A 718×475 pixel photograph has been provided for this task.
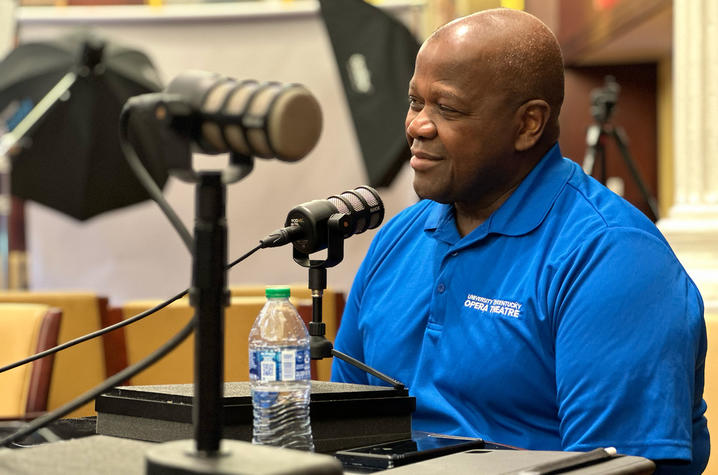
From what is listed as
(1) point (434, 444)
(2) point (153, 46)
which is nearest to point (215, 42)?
(2) point (153, 46)

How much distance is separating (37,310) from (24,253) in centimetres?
620

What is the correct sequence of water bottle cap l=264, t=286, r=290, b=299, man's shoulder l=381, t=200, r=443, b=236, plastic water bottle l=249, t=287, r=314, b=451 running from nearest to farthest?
plastic water bottle l=249, t=287, r=314, b=451 < water bottle cap l=264, t=286, r=290, b=299 < man's shoulder l=381, t=200, r=443, b=236

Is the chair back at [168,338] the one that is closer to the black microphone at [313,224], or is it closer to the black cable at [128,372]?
the black microphone at [313,224]

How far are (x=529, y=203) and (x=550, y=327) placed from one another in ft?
0.86

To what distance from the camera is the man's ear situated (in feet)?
5.85

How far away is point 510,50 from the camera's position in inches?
68.4

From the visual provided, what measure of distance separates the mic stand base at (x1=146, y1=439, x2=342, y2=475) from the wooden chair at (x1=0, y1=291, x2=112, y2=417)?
2868 mm

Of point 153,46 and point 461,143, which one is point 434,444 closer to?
point 461,143

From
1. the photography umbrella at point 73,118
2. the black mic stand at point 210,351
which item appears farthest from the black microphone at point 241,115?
the photography umbrella at point 73,118

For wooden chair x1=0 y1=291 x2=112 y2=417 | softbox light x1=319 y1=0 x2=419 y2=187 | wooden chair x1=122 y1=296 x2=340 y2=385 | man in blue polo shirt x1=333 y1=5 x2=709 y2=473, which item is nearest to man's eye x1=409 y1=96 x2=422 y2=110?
Result: man in blue polo shirt x1=333 y1=5 x2=709 y2=473

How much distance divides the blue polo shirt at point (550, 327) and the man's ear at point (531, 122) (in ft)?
0.16

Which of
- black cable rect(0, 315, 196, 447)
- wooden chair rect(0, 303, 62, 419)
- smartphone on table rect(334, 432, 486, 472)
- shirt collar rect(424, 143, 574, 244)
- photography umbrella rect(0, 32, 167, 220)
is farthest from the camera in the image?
photography umbrella rect(0, 32, 167, 220)

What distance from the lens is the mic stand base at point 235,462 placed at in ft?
2.74

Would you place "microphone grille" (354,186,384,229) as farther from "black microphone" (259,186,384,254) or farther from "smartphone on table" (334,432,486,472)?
"smartphone on table" (334,432,486,472)
